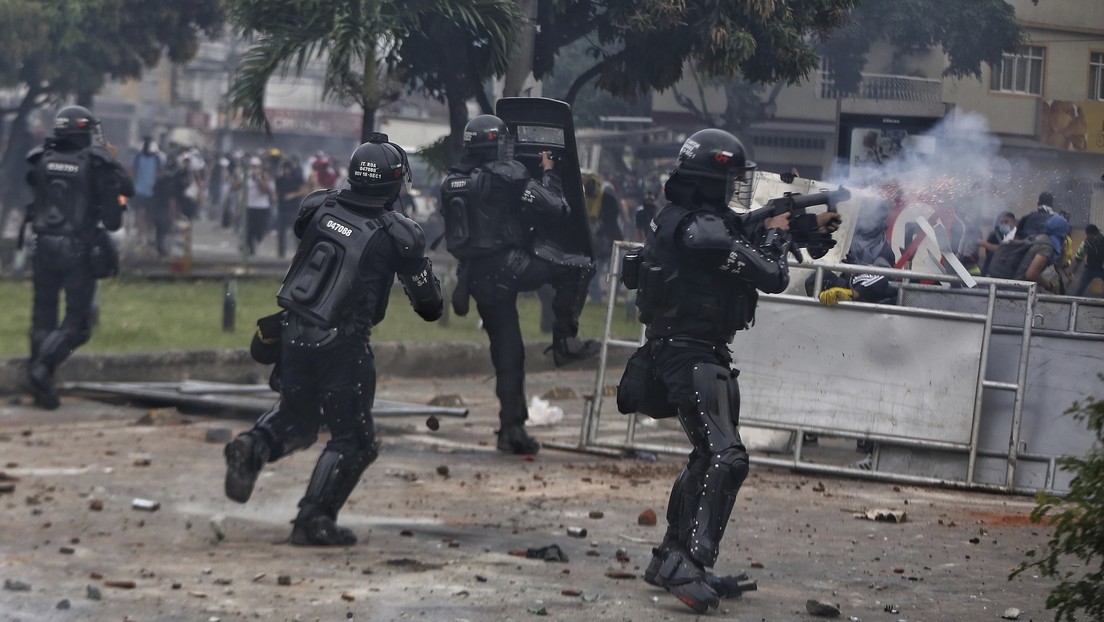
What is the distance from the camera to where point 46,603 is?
18.0 ft

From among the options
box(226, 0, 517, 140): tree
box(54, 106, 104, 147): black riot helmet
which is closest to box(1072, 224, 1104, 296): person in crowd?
box(226, 0, 517, 140): tree

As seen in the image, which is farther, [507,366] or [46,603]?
[507,366]

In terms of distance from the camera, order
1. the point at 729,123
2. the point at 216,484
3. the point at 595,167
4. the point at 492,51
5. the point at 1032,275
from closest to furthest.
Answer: the point at 216,484 → the point at 1032,275 → the point at 492,51 → the point at 729,123 → the point at 595,167

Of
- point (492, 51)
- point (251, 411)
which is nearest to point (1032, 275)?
point (492, 51)

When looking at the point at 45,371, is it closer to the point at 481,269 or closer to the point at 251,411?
the point at 251,411

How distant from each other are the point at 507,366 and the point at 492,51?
498 cm

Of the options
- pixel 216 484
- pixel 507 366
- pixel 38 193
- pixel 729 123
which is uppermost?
pixel 729 123

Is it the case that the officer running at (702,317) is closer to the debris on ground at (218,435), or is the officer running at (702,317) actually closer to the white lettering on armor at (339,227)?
the white lettering on armor at (339,227)

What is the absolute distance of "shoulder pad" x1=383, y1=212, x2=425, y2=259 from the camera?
21.4 feet

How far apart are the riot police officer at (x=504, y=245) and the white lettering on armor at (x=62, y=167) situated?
2592mm

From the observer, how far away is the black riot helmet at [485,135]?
9203mm

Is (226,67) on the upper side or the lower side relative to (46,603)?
upper

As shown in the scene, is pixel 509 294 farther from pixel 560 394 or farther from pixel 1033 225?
pixel 1033 225

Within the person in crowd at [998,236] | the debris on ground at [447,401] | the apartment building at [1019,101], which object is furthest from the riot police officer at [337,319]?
the apartment building at [1019,101]
